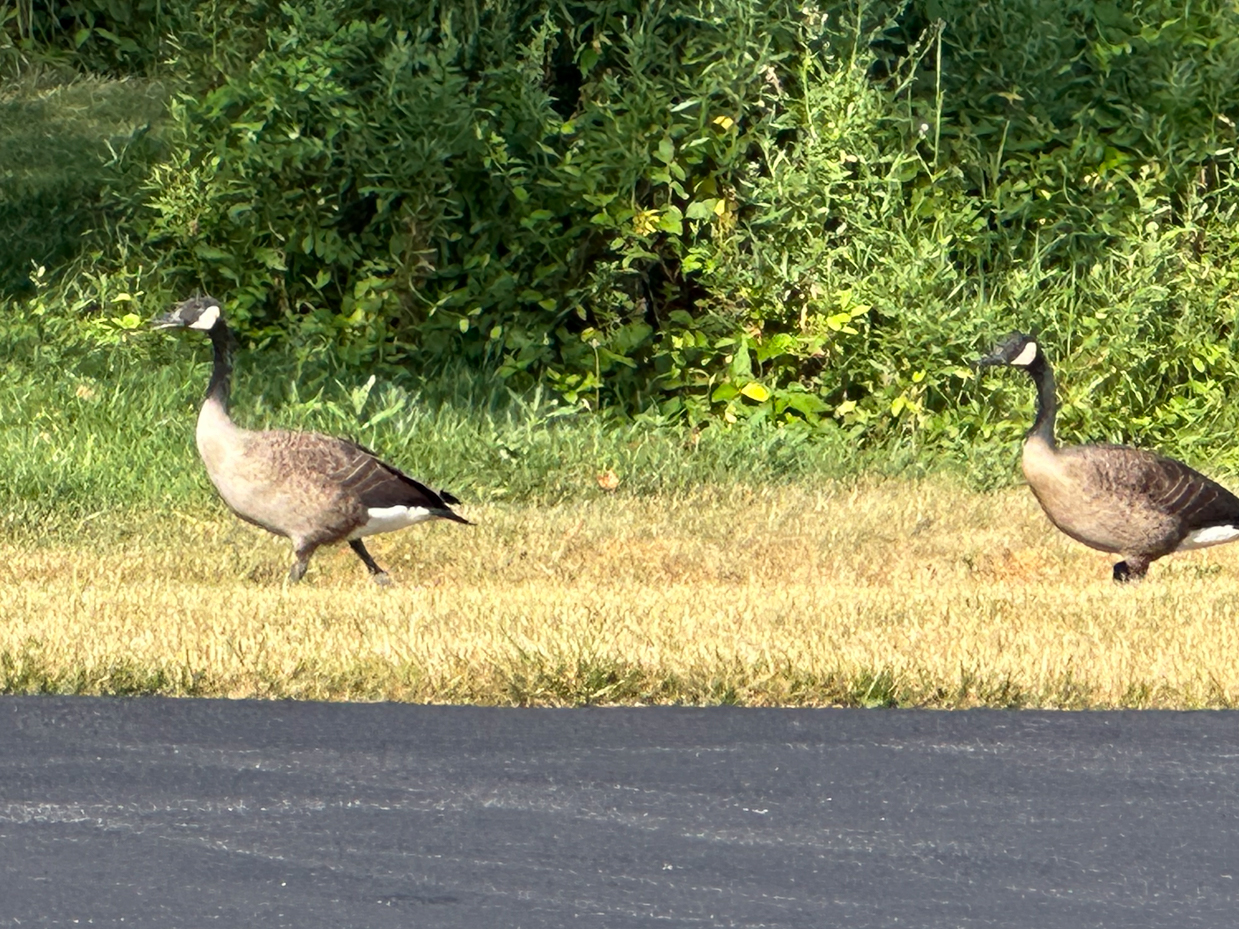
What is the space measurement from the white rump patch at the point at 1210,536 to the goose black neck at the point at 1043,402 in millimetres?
810

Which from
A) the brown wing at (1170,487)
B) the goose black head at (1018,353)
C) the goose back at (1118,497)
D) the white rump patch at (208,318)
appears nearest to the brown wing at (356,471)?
the white rump patch at (208,318)

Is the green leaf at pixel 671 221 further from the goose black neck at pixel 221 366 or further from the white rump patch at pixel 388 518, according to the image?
the white rump patch at pixel 388 518

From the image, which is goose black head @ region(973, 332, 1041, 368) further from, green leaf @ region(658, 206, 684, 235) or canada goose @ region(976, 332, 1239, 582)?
green leaf @ region(658, 206, 684, 235)

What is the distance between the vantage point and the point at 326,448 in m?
10.4

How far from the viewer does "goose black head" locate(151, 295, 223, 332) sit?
1116cm

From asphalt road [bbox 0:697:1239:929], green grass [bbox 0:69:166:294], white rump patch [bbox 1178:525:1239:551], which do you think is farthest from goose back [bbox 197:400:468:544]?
green grass [bbox 0:69:166:294]

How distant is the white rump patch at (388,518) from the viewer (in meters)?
10.4

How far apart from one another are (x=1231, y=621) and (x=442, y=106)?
7.76m

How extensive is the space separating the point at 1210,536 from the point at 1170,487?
0.39 metres

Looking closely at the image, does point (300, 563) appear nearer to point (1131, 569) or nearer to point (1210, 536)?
point (1131, 569)

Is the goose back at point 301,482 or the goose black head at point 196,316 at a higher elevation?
the goose black head at point 196,316

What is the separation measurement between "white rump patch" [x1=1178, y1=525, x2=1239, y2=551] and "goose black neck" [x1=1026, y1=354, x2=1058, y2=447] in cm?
81

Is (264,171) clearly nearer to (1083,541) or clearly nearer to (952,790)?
(1083,541)

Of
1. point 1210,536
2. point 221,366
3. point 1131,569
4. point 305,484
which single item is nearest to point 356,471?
point 305,484
